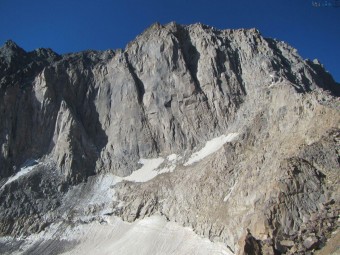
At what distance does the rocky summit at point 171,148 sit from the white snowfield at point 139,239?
0.25 metres

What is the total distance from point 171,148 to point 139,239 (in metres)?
26.7

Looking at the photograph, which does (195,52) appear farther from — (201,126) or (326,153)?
(326,153)

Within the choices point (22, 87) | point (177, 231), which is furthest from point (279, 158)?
point (22, 87)

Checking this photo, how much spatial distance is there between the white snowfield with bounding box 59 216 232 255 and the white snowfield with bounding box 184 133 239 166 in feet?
49.7

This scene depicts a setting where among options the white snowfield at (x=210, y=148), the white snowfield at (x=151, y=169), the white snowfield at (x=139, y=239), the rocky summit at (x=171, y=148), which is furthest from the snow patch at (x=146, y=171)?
the white snowfield at (x=139, y=239)

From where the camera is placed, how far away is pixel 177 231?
6919 cm

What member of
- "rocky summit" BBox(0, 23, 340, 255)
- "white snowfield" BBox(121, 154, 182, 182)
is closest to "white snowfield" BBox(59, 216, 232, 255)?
"rocky summit" BBox(0, 23, 340, 255)

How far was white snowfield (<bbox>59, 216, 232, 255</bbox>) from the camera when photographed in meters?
63.7

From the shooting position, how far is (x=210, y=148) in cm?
8681

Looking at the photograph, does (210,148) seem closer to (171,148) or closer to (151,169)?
(171,148)

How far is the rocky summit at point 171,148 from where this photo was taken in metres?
56.0

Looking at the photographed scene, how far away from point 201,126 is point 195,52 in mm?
21760

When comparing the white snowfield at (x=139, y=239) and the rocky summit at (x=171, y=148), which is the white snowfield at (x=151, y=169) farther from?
the white snowfield at (x=139, y=239)

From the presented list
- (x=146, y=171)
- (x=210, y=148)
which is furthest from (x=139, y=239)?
(x=210, y=148)
